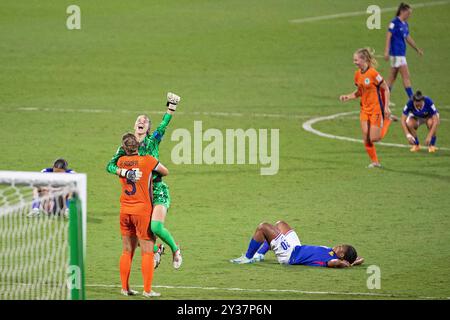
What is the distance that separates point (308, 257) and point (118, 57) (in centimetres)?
1830

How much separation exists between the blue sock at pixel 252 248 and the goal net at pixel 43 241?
223cm

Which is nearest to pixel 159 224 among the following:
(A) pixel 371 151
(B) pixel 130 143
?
(B) pixel 130 143

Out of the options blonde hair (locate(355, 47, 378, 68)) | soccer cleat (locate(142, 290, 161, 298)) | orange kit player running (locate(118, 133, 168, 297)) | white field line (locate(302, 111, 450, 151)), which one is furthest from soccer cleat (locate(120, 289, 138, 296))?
white field line (locate(302, 111, 450, 151))

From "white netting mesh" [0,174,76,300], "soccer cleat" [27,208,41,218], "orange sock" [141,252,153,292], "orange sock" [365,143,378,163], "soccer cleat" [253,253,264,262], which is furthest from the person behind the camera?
"orange sock" [365,143,378,163]

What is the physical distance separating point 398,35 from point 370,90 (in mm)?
6554

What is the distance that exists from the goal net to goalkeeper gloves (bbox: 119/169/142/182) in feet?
2.38

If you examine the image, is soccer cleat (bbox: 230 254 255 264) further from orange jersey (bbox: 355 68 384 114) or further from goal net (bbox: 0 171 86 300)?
orange jersey (bbox: 355 68 384 114)

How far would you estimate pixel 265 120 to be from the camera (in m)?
25.8

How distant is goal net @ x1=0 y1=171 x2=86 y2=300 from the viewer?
1162 cm

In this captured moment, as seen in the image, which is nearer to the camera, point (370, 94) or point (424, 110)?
point (370, 94)

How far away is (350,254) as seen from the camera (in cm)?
1520

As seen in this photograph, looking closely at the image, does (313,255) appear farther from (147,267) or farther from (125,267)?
(125,267)

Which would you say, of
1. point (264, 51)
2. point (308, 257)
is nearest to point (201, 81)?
point (264, 51)
